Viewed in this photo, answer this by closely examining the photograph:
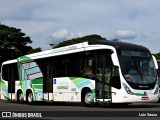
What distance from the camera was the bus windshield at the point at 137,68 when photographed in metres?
18.9

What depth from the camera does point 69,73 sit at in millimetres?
21906

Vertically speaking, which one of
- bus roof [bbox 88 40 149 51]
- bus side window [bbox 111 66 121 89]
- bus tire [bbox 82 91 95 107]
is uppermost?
bus roof [bbox 88 40 149 51]

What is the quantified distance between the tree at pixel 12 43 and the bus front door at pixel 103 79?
49.2 m

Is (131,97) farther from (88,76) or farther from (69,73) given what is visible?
(69,73)

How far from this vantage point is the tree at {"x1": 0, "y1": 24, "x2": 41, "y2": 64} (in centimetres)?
6762

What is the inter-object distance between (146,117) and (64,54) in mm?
11106

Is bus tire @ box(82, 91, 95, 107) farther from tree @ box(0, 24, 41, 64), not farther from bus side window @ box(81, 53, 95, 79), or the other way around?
tree @ box(0, 24, 41, 64)

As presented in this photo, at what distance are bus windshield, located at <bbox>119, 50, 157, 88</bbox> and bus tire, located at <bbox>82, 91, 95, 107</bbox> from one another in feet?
7.94

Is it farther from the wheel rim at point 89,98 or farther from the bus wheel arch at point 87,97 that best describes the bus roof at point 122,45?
the wheel rim at point 89,98

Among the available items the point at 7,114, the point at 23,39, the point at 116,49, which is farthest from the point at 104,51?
the point at 23,39

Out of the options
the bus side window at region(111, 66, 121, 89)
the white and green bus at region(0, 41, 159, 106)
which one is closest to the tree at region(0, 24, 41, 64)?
the white and green bus at region(0, 41, 159, 106)

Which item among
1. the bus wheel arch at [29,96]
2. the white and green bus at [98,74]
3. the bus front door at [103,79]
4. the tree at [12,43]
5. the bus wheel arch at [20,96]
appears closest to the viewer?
the white and green bus at [98,74]

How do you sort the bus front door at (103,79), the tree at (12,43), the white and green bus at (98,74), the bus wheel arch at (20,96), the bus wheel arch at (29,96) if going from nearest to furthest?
the white and green bus at (98,74), the bus front door at (103,79), the bus wheel arch at (29,96), the bus wheel arch at (20,96), the tree at (12,43)

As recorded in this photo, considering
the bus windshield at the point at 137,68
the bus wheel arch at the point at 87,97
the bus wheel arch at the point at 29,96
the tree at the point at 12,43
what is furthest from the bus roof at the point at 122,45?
the tree at the point at 12,43
